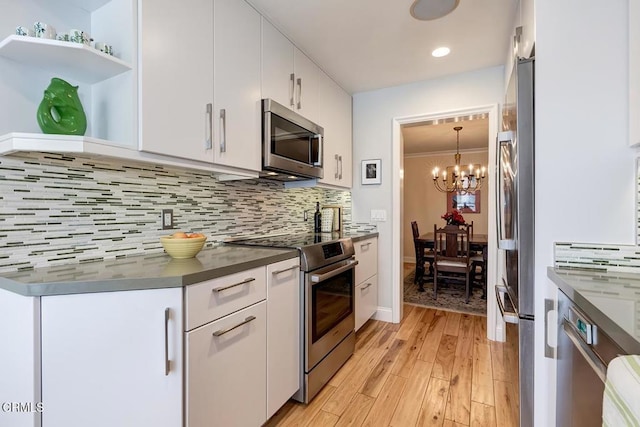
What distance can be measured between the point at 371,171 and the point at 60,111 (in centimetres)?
247

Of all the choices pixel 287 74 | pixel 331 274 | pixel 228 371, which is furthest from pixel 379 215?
Result: pixel 228 371

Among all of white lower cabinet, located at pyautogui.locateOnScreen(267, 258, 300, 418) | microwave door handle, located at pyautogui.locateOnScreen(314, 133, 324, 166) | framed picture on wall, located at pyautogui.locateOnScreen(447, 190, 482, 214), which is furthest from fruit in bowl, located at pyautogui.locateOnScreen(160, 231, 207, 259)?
framed picture on wall, located at pyautogui.locateOnScreen(447, 190, 482, 214)

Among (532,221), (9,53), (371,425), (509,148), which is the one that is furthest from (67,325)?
(509,148)

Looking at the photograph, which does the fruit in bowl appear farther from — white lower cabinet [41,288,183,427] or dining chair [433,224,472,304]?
dining chair [433,224,472,304]

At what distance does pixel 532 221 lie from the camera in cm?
128

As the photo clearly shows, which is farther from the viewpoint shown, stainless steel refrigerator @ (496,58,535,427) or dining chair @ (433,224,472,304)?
dining chair @ (433,224,472,304)

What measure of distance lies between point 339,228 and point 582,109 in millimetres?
2015

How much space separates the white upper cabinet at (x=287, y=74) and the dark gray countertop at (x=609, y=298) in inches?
69.9

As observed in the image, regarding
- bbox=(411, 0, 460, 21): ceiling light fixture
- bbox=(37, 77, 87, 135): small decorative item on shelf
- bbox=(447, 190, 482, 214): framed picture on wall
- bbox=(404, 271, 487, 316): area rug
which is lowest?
bbox=(404, 271, 487, 316): area rug

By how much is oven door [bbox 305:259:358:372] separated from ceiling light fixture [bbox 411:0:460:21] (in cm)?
164

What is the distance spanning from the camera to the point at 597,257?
121 cm

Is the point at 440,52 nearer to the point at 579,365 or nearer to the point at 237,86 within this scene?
the point at 237,86

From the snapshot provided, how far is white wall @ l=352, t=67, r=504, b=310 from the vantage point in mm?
2653

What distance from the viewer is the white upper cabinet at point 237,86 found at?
60.2 inches
